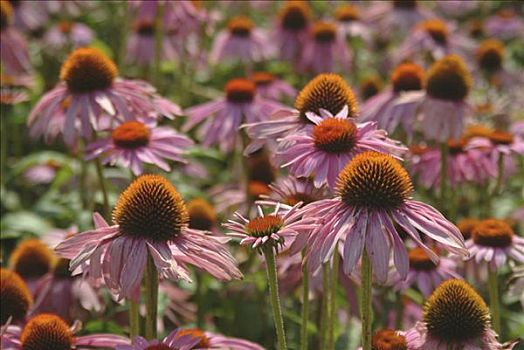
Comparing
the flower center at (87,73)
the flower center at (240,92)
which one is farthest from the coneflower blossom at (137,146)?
the flower center at (240,92)

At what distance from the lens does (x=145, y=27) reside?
5.70 m

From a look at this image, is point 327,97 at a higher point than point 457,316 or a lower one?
higher

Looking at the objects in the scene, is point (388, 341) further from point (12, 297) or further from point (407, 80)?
point (407, 80)

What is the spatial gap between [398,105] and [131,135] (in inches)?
43.0

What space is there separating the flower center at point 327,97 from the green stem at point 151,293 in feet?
2.44

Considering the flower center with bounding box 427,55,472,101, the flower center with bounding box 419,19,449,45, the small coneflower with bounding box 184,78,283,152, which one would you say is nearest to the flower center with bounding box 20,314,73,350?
the small coneflower with bounding box 184,78,283,152

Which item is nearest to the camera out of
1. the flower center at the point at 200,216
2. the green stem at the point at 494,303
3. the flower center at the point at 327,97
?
the green stem at the point at 494,303

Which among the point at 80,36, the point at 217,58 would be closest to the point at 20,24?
the point at 80,36

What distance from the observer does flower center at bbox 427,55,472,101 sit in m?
3.56

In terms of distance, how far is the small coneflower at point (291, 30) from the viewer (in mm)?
5207

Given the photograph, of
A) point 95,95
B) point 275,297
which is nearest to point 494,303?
point 275,297

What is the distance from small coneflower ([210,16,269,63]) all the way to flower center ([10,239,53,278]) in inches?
88.9

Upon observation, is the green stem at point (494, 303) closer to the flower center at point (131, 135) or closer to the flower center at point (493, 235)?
the flower center at point (493, 235)

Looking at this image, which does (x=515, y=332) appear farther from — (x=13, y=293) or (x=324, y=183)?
(x=13, y=293)
